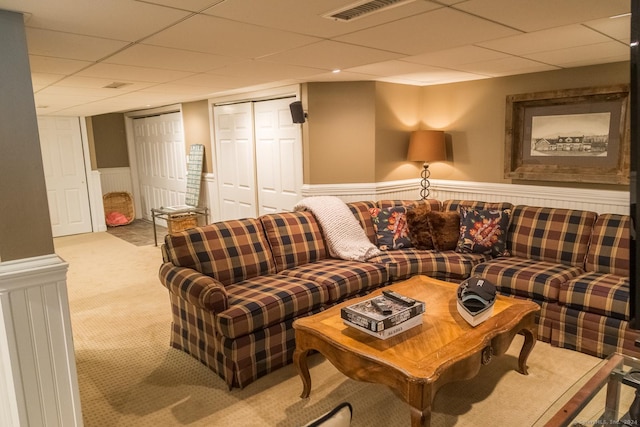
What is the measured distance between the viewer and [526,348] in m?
2.62

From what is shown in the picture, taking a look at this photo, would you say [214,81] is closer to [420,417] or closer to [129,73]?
[129,73]

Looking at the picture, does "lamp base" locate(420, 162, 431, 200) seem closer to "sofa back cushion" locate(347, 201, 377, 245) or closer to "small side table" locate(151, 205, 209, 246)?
"sofa back cushion" locate(347, 201, 377, 245)

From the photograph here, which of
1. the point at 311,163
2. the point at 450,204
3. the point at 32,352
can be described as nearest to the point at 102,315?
the point at 32,352

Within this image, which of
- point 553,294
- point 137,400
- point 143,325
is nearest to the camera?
point 137,400

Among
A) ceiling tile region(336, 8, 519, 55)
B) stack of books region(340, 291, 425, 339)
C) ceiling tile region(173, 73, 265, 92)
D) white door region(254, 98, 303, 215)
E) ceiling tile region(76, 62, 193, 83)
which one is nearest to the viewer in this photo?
ceiling tile region(336, 8, 519, 55)

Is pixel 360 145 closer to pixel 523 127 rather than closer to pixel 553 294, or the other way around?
pixel 523 127


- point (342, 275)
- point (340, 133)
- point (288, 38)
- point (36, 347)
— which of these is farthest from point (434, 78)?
point (36, 347)

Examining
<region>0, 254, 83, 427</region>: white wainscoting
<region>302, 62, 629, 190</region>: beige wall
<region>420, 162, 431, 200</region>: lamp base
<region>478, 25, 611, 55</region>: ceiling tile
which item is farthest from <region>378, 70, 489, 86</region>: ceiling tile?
<region>0, 254, 83, 427</region>: white wainscoting

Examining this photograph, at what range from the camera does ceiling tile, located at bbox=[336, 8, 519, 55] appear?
1978 mm

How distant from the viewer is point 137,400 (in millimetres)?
2479

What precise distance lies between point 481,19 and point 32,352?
2490 millimetres

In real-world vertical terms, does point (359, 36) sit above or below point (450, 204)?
above

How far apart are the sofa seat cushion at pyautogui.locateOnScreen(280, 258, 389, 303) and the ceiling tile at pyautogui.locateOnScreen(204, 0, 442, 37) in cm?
167

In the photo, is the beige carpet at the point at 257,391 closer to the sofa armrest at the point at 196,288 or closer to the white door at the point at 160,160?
the sofa armrest at the point at 196,288
